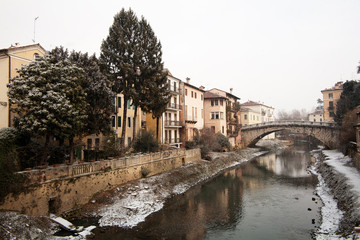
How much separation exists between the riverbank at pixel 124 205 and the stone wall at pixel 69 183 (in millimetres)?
746

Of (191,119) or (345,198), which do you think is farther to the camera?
(191,119)

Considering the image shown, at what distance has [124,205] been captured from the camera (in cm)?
2098

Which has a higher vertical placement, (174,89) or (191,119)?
(174,89)

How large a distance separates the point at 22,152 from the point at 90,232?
8.71m

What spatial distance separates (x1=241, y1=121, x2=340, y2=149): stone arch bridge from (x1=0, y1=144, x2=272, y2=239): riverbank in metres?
33.0

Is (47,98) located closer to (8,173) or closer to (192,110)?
(8,173)

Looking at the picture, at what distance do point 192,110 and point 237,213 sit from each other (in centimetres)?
3102

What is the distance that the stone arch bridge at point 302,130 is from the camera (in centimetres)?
5455

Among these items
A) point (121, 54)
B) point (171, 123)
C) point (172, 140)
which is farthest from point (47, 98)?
point (172, 140)

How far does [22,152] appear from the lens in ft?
65.4

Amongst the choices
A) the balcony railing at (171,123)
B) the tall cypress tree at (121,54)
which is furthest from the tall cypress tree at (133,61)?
the balcony railing at (171,123)

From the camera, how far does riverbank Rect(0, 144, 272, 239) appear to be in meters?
14.6

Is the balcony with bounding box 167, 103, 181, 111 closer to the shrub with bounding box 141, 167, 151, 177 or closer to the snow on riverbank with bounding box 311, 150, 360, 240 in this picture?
the shrub with bounding box 141, 167, 151, 177

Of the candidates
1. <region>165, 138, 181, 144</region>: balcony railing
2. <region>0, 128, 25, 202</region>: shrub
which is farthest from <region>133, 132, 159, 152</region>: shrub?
<region>0, 128, 25, 202</region>: shrub
